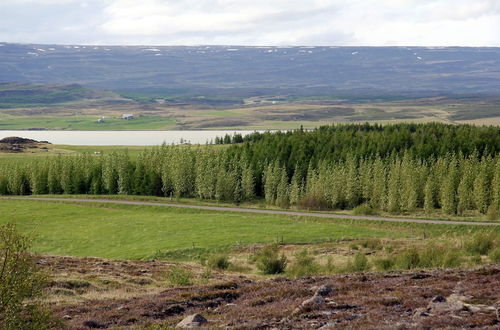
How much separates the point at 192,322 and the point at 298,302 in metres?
6.21

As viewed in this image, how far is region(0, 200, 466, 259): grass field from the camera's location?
63.8m

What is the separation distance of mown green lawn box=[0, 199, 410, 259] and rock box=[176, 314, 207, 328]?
34.6m

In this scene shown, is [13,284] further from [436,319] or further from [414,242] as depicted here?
[414,242]

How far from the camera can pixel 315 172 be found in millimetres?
116000

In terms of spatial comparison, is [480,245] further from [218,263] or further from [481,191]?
[481,191]

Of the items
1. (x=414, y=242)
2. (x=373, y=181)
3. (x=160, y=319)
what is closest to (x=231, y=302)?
(x=160, y=319)

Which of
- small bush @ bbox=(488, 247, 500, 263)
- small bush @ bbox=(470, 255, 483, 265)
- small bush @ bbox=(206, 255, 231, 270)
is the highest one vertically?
small bush @ bbox=(488, 247, 500, 263)

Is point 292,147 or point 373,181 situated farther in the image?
point 292,147

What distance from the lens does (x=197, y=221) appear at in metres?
75.9

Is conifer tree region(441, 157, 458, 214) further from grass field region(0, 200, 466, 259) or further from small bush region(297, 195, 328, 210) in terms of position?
small bush region(297, 195, 328, 210)

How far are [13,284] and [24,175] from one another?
331ft

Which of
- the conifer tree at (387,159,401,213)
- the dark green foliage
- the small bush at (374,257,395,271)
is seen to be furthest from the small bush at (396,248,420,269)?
the conifer tree at (387,159,401,213)

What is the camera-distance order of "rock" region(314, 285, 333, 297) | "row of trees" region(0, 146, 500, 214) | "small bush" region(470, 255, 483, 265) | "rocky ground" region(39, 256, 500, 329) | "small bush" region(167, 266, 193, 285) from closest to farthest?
"rocky ground" region(39, 256, 500, 329) → "rock" region(314, 285, 333, 297) → "small bush" region(167, 266, 193, 285) → "small bush" region(470, 255, 483, 265) → "row of trees" region(0, 146, 500, 214)

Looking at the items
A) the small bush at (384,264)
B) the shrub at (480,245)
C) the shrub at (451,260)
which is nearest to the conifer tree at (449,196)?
the shrub at (480,245)
